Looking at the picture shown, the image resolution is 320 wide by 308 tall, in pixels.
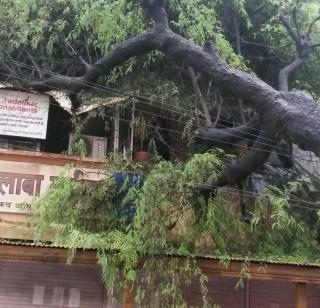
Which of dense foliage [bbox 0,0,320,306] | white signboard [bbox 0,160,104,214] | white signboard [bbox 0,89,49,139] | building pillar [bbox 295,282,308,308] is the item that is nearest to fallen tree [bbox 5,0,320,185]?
dense foliage [bbox 0,0,320,306]

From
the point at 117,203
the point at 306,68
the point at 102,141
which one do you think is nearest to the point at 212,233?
the point at 117,203

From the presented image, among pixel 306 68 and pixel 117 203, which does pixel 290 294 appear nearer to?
pixel 117 203

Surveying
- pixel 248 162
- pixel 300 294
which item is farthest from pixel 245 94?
pixel 300 294

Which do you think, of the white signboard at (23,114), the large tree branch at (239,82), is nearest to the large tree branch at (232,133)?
the large tree branch at (239,82)

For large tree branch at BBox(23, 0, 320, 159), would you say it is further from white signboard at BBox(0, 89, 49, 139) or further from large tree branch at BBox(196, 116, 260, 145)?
white signboard at BBox(0, 89, 49, 139)

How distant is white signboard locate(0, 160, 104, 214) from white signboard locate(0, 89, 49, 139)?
791 millimetres

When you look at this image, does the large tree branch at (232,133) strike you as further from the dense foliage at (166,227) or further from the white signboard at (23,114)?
the white signboard at (23,114)

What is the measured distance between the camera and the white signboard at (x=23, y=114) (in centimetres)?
1020

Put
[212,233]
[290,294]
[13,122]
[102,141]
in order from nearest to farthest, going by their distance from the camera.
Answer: [212,233] → [290,294] → [13,122] → [102,141]

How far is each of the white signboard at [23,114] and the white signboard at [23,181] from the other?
0.79 metres

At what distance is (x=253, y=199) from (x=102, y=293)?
118 inches

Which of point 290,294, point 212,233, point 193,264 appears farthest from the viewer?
point 290,294

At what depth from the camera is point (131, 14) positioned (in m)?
9.34

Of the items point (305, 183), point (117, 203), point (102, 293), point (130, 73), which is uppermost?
point (130, 73)
